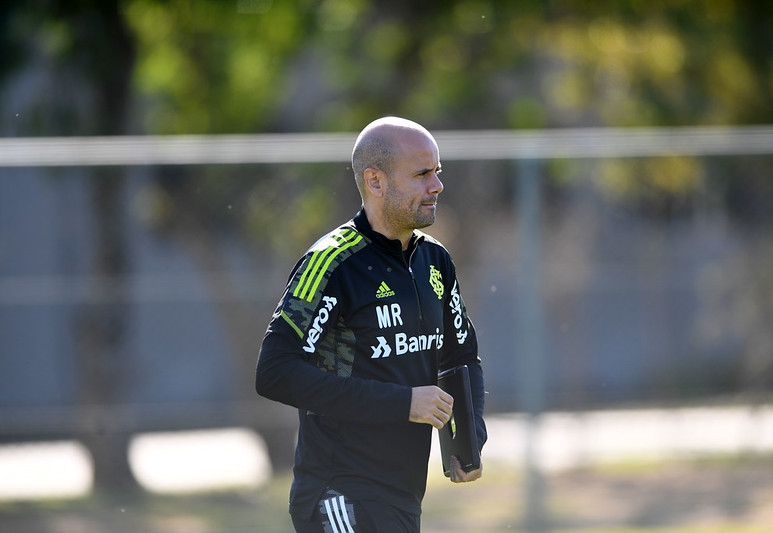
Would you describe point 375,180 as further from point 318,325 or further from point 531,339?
point 531,339

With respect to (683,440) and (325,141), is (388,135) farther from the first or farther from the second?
(683,440)

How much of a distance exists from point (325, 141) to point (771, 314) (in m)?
3.73

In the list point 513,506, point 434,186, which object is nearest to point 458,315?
point 434,186

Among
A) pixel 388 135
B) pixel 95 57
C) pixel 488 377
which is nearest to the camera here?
pixel 388 135

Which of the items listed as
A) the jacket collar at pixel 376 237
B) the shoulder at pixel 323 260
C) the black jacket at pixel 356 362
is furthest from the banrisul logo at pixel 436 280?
the shoulder at pixel 323 260

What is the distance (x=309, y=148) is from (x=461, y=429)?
10.7 feet

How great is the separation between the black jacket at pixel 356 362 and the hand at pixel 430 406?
25mm

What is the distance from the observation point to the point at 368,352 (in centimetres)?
318

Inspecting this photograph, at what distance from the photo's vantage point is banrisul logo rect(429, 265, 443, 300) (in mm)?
3396

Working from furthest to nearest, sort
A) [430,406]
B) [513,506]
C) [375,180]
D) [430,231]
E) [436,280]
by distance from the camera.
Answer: [430,231] < [513,506] < [436,280] < [375,180] < [430,406]

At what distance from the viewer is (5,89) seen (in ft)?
25.8

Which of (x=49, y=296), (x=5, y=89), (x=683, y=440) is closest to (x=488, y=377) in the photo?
(x=683, y=440)

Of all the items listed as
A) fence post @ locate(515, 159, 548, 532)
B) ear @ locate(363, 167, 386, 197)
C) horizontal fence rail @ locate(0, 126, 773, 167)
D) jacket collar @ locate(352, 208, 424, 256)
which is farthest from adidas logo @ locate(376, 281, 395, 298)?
fence post @ locate(515, 159, 548, 532)

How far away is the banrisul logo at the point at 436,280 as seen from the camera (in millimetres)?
3396
